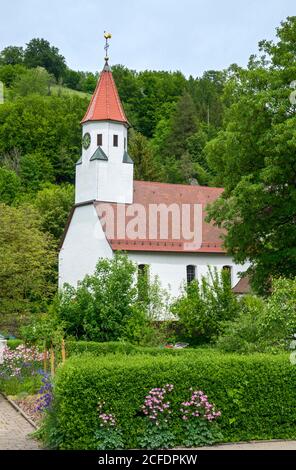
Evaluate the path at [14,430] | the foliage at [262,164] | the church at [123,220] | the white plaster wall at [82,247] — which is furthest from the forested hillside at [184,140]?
the path at [14,430]

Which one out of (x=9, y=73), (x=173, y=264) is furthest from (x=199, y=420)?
(x=9, y=73)

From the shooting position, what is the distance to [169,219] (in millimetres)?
44625

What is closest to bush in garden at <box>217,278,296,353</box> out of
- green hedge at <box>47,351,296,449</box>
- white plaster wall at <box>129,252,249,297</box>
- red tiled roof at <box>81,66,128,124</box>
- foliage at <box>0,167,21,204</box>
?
green hedge at <box>47,351,296,449</box>

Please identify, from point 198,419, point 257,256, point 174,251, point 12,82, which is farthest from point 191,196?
point 12,82

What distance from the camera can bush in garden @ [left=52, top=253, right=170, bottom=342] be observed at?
83.5 feet

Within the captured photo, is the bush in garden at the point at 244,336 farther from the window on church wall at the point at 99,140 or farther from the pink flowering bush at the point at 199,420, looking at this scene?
the window on church wall at the point at 99,140

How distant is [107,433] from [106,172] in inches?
1323

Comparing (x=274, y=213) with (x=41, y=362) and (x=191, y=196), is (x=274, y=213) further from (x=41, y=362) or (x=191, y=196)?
(x=191, y=196)

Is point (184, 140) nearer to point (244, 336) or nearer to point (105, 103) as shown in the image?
point (105, 103)

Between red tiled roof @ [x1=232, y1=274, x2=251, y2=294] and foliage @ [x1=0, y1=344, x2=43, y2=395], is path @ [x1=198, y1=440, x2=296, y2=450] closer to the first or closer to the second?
foliage @ [x1=0, y1=344, x2=43, y2=395]

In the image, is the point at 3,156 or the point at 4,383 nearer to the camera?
the point at 4,383

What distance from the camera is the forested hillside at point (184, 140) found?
2514 centimetres

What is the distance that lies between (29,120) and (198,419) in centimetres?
7805
